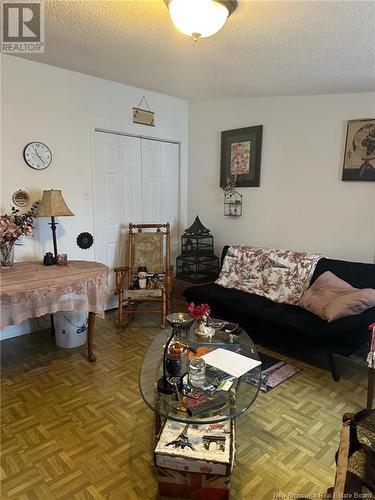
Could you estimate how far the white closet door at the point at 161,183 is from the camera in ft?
12.9

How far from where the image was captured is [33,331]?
3191 millimetres

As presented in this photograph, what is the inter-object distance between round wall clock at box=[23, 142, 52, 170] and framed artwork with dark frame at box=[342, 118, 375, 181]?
2745 mm

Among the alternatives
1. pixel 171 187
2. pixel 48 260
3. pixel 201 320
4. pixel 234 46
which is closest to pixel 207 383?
pixel 201 320

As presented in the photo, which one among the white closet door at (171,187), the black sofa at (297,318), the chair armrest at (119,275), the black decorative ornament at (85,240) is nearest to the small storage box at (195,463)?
the black sofa at (297,318)

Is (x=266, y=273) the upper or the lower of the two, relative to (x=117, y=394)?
upper

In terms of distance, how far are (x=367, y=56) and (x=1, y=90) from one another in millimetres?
2834

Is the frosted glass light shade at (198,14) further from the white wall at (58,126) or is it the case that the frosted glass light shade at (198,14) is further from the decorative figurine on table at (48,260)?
the decorative figurine on table at (48,260)

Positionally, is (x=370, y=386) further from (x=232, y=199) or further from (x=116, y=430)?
(x=232, y=199)

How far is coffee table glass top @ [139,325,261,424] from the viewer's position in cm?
143

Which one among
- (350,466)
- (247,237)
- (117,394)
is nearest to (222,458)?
(350,466)

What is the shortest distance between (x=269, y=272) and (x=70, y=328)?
1.92 metres

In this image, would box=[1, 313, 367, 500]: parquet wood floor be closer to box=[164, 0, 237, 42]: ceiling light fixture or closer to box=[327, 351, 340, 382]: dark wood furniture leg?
box=[327, 351, 340, 382]: dark wood furniture leg

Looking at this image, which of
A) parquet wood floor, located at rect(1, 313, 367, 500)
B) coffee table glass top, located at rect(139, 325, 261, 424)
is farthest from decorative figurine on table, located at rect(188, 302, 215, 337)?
parquet wood floor, located at rect(1, 313, 367, 500)

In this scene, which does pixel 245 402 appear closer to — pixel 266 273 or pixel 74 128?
pixel 266 273
